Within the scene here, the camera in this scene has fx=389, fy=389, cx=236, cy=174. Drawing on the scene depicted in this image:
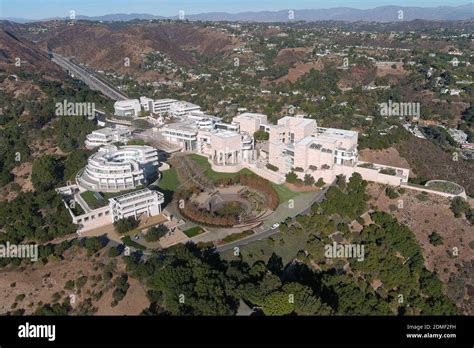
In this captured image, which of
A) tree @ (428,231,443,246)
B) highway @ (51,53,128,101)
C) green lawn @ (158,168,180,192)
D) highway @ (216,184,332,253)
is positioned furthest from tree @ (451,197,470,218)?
highway @ (51,53,128,101)

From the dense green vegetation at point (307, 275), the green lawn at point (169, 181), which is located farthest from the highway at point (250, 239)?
the green lawn at point (169, 181)

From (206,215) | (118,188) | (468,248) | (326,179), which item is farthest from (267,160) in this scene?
(468,248)

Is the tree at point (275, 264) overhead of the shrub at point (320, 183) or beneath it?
beneath

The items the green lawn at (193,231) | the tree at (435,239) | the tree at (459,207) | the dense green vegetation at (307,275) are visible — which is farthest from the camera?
the tree at (459,207)

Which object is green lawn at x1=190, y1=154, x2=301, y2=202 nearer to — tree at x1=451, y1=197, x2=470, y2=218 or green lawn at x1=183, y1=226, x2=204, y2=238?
green lawn at x1=183, y1=226, x2=204, y2=238

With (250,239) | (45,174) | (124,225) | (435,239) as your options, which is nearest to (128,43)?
(45,174)

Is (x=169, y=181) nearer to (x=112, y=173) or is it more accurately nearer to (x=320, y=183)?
(x=112, y=173)

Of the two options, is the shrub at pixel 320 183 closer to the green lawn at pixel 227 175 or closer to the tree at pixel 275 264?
the green lawn at pixel 227 175
